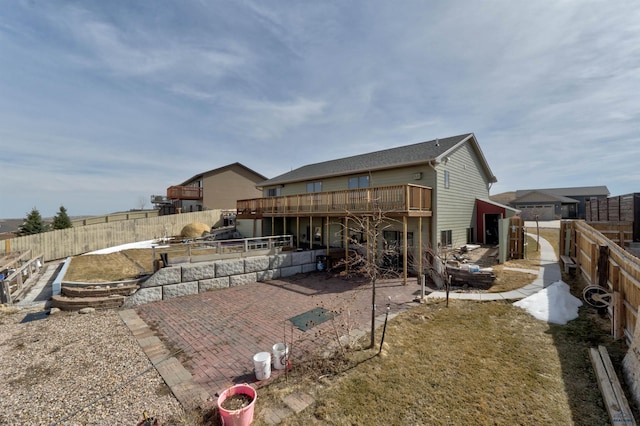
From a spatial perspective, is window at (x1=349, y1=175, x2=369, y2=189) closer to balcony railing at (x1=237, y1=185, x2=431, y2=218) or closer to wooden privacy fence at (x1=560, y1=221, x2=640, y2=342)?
balcony railing at (x1=237, y1=185, x2=431, y2=218)

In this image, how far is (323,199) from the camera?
47.9 feet

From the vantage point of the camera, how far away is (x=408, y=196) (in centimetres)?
1107

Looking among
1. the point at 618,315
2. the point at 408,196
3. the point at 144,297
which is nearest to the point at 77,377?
the point at 144,297

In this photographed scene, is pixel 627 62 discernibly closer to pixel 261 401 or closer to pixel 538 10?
pixel 538 10

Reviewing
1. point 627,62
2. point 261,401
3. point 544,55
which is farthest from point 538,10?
point 261,401

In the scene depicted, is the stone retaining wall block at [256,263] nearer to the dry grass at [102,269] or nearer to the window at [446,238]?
the dry grass at [102,269]

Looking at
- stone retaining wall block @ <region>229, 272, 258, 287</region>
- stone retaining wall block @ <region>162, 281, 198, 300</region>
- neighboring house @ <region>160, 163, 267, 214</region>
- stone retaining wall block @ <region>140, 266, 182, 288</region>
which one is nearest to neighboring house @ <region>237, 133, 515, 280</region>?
stone retaining wall block @ <region>229, 272, 258, 287</region>

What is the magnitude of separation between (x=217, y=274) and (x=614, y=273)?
12.5m

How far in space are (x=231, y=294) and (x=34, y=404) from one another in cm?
618

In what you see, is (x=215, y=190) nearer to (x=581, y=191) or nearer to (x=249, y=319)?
(x=249, y=319)

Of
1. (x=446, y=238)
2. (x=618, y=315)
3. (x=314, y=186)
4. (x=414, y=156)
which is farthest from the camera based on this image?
(x=314, y=186)

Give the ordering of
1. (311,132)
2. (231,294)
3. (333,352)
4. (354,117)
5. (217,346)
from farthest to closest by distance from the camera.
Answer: (311,132)
(354,117)
(231,294)
(217,346)
(333,352)

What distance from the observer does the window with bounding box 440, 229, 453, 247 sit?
13551 millimetres

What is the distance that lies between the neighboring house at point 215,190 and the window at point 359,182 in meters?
19.4
